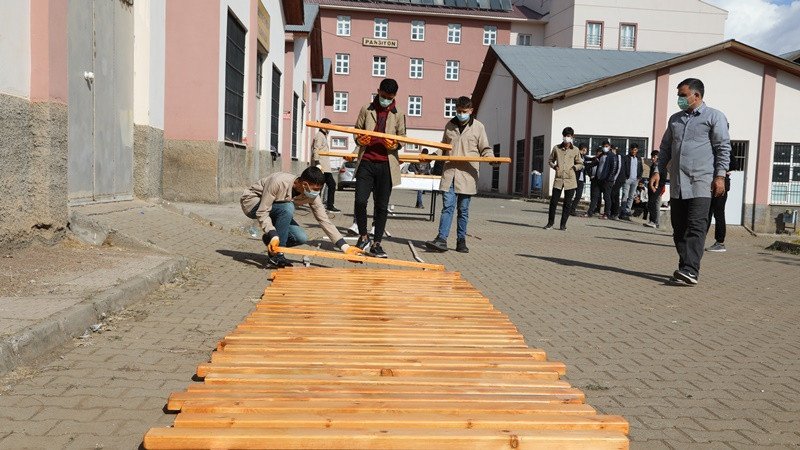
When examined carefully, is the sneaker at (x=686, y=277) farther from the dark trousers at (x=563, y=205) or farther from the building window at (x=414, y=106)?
the building window at (x=414, y=106)

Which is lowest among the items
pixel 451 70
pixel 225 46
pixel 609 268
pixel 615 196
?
pixel 609 268

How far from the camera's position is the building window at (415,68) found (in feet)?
180

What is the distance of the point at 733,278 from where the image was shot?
8859mm

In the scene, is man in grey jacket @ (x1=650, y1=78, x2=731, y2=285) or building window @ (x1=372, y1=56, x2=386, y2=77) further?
building window @ (x1=372, y1=56, x2=386, y2=77)

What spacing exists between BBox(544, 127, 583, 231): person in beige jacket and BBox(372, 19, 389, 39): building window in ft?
134

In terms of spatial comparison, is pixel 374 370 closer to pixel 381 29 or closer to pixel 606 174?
pixel 606 174

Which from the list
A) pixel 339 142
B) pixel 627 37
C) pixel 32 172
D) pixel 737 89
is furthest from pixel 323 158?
pixel 627 37

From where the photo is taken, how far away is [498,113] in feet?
115

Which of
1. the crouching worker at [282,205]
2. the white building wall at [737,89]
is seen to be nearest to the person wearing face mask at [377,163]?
the crouching worker at [282,205]

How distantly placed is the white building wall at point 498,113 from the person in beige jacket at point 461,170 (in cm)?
2211

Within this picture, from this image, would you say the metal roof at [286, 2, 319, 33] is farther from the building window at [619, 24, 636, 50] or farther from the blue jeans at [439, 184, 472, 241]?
the building window at [619, 24, 636, 50]

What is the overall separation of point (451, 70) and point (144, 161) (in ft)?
153

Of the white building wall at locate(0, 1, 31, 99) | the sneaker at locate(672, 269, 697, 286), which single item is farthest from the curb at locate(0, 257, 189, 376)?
the sneaker at locate(672, 269, 697, 286)

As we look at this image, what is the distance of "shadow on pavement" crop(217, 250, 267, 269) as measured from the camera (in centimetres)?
815
